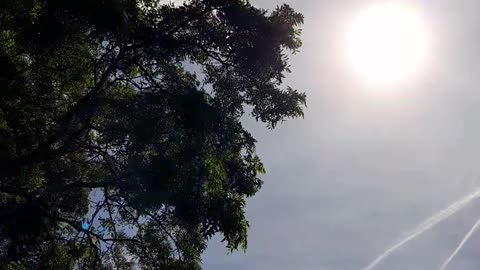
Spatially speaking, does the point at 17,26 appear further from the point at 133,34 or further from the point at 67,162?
the point at 67,162

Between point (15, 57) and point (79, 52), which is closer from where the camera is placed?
point (15, 57)

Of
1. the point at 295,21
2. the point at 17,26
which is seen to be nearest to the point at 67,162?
the point at 17,26

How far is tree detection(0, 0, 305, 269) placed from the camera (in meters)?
11.2

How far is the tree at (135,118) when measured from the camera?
36.6 ft

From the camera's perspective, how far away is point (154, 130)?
489 inches

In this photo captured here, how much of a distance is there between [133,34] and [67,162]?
5275 mm

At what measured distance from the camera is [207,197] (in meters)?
12.1

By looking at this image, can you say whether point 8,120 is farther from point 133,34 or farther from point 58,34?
point 133,34

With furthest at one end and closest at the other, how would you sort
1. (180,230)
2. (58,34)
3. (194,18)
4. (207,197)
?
(180,230) < (194,18) < (207,197) < (58,34)

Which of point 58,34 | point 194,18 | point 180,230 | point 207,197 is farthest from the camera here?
point 180,230

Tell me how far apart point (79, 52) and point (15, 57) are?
1.73 metres

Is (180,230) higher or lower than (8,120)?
lower

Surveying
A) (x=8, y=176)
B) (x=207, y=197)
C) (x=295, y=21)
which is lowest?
(x=207, y=197)

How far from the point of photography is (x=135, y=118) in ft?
41.7
